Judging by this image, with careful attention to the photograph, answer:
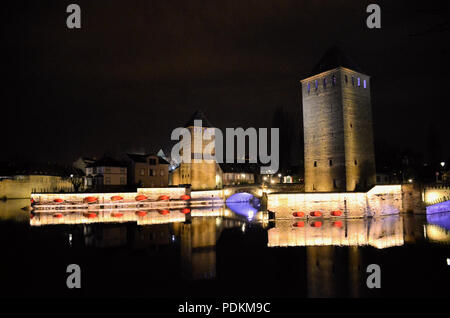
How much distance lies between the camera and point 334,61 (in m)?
29.8

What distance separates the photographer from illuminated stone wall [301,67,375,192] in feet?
94.4

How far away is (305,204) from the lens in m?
25.7

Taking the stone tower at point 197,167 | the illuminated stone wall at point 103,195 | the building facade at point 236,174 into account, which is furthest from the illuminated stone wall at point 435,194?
the building facade at point 236,174

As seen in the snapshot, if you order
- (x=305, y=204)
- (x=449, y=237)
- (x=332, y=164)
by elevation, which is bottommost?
(x=449, y=237)

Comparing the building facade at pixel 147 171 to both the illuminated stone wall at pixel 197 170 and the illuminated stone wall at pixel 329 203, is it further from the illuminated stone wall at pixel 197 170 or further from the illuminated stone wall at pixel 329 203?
the illuminated stone wall at pixel 329 203

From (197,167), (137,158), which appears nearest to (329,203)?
(197,167)

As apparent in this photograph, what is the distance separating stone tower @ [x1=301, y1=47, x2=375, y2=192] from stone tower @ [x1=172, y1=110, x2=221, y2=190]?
Answer: 2400 centimetres

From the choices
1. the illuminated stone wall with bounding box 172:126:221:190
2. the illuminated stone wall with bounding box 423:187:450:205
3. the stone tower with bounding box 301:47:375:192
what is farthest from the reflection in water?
the illuminated stone wall with bounding box 172:126:221:190

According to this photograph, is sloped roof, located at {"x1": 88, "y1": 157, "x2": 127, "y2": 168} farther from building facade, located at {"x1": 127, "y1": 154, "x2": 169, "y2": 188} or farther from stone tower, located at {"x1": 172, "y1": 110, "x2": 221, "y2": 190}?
stone tower, located at {"x1": 172, "y1": 110, "x2": 221, "y2": 190}
